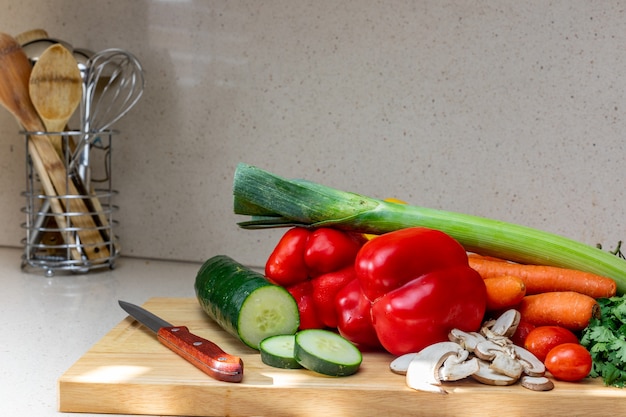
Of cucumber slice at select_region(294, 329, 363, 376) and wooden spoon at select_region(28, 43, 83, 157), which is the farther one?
wooden spoon at select_region(28, 43, 83, 157)

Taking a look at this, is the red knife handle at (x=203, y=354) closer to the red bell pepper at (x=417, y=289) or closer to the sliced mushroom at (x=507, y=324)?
the red bell pepper at (x=417, y=289)

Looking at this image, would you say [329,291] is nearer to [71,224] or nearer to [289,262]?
[289,262]

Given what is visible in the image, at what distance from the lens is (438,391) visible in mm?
935

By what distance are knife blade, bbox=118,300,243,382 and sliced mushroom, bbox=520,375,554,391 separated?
0.34 metres

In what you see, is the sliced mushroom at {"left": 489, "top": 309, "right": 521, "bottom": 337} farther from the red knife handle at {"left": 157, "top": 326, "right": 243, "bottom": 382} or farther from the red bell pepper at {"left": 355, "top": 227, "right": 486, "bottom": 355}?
the red knife handle at {"left": 157, "top": 326, "right": 243, "bottom": 382}

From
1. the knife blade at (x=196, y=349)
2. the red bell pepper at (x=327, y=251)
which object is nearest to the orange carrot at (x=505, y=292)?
the red bell pepper at (x=327, y=251)

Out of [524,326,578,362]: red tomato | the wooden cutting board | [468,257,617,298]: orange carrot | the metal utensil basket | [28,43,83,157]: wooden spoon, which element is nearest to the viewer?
the wooden cutting board

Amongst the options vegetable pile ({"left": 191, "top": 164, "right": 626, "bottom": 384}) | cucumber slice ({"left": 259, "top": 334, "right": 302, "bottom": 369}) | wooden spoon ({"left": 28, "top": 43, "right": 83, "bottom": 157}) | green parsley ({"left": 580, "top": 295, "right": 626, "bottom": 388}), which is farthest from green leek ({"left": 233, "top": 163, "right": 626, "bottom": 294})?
wooden spoon ({"left": 28, "top": 43, "right": 83, "bottom": 157})

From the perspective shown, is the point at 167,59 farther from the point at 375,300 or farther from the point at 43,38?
the point at 375,300

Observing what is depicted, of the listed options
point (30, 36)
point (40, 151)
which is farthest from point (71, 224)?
point (30, 36)

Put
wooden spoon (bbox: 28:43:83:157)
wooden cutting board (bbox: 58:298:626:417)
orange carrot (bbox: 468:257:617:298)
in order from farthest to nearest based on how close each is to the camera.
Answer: wooden spoon (bbox: 28:43:83:157) < orange carrot (bbox: 468:257:617:298) < wooden cutting board (bbox: 58:298:626:417)

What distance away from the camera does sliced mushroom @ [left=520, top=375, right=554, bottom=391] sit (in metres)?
0.95

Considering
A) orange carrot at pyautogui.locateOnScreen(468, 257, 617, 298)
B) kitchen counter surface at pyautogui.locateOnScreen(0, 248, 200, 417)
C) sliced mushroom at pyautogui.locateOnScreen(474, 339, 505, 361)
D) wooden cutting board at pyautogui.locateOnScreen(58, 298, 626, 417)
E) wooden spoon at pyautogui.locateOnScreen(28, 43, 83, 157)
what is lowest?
kitchen counter surface at pyautogui.locateOnScreen(0, 248, 200, 417)

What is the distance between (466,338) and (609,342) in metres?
0.18
